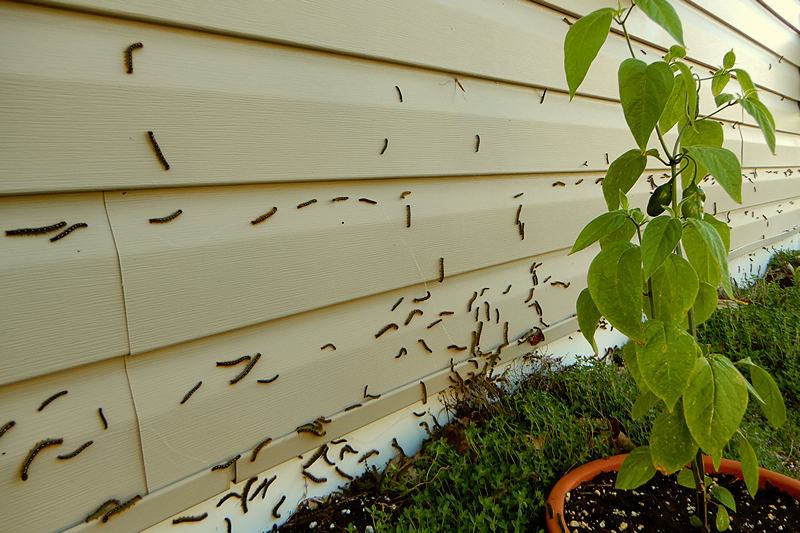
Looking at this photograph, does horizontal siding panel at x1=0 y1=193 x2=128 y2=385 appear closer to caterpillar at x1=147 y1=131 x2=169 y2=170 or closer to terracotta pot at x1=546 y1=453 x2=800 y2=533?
caterpillar at x1=147 y1=131 x2=169 y2=170

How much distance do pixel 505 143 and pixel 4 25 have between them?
4.85ft

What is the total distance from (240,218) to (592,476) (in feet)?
4.43

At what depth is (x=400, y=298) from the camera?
151 centimetres

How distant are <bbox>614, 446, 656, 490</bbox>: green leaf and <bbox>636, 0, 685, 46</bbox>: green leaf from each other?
0.98 meters

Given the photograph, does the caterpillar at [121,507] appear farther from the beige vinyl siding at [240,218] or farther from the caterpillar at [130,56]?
the caterpillar at [130,56]

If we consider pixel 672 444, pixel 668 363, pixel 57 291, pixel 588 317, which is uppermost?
pixel 57 291

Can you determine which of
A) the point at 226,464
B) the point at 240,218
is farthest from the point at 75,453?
the point at 240,218

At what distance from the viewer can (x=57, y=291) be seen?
35.6 inches

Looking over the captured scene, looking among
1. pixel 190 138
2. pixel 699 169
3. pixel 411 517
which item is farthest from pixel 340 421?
pixel 699 169

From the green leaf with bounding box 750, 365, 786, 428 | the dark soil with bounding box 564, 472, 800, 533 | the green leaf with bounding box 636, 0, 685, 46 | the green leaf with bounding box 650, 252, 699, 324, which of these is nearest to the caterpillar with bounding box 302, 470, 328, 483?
the dark soil with bounding box 564, 472, 800, 533

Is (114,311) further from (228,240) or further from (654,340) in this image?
(654,340)

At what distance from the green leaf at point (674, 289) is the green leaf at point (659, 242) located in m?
0.07

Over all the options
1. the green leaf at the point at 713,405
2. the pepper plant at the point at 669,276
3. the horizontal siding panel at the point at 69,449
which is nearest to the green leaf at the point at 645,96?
the pepper plant at the point at 669,276

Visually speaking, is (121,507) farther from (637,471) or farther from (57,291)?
(637,471)
